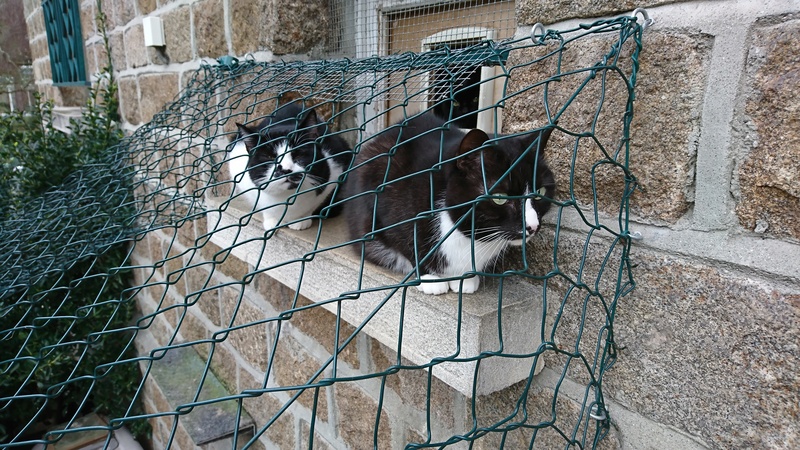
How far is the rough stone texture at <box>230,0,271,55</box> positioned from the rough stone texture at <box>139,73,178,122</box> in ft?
1.75

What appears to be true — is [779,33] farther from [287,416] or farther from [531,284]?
[287,416]

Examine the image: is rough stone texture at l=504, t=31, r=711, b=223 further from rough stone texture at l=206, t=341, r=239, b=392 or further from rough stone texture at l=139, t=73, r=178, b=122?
rough stone texture at l=139, t=73, r=178, b=122

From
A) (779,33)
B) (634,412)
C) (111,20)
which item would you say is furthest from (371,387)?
(111,20)

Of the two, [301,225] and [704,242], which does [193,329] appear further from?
[704,242]

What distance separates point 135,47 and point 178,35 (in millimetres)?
522

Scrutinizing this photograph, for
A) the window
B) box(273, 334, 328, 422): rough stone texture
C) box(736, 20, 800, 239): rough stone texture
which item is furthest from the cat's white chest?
the window

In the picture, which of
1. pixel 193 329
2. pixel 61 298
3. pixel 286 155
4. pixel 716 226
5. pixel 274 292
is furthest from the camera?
pixel 61 298

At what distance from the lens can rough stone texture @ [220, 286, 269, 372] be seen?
179cm

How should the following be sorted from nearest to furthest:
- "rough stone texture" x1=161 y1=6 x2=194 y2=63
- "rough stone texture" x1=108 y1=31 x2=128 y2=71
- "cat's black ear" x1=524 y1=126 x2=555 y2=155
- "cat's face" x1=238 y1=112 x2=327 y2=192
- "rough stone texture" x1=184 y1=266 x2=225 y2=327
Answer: "cat's black ear" x1=524 y1=126 x2=555 y2=155 < "cat's face" x1=238 y1=112 x2=327 y2=192 < "rough stone texture" x1=161 y1=6 x2=194 y2=63 < "rough stone texture" x1=184 y1=266 x2=225 y2=327 < "rough stone texture" x1=108 y1=31 x2=128 y2=71

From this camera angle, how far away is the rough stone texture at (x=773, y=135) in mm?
599

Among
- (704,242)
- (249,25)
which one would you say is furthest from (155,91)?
(704,242)

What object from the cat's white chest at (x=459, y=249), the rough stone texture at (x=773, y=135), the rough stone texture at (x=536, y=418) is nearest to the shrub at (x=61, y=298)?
the cat's white chest at (x=459, y=249)


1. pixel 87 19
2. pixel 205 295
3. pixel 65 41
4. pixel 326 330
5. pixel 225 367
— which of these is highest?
pixel 87 19

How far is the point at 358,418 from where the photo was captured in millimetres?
1404
